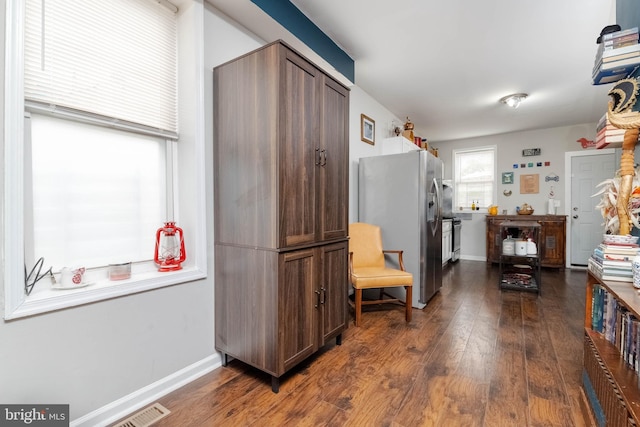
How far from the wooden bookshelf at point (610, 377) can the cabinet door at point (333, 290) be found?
1450 millimetres

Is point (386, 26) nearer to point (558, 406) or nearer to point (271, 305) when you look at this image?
point (271, 305)

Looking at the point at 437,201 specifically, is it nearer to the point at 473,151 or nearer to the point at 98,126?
the point at 98,126

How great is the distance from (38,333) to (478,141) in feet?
22.9

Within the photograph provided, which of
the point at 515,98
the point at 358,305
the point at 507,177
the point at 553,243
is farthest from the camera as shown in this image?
the point at 507,177

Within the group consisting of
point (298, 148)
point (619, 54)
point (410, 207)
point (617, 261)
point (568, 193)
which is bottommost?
point (617, 261)

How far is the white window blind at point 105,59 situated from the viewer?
1396 millimetres

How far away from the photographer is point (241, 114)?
1.82 meters

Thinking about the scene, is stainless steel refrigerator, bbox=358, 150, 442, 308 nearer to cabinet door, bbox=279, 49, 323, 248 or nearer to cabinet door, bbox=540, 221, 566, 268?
cabinet door, bbox=279, 49, 323, 248

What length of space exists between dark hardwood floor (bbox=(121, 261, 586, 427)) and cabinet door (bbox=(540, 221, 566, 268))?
8.83 ft

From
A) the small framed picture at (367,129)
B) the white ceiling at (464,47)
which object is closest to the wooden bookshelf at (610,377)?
the white ceiling at (464,47)

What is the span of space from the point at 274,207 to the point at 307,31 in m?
1.62

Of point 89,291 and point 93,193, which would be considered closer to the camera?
point 89,291

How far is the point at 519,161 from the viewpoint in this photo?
5730 mm

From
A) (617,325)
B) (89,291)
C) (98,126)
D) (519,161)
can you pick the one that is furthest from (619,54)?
(519,161)
